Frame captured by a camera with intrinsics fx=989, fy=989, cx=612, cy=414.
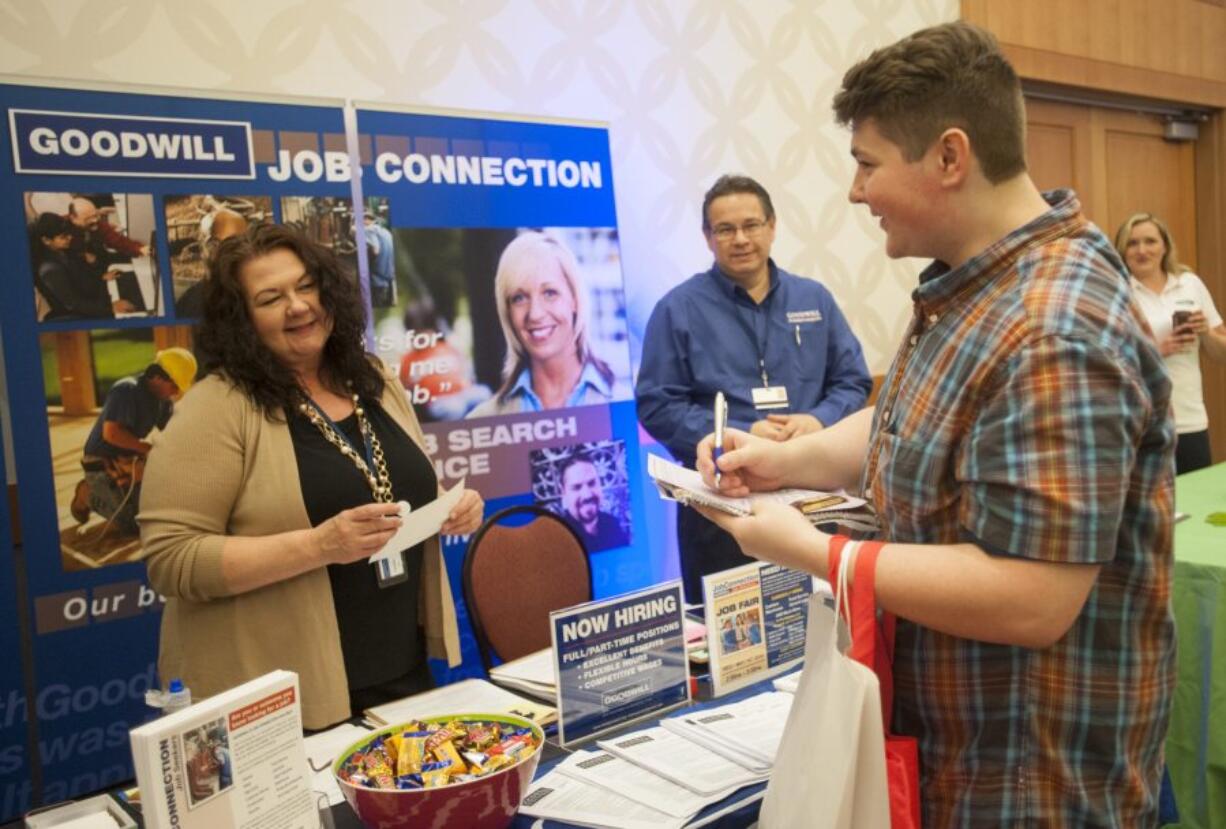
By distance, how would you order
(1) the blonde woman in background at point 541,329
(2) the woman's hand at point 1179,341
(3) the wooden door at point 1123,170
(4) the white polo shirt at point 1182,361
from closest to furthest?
(1) the blonde woman in background at point 541,329, (2) the woman's hand at point 1179,341, (4) the white polo shirt at point 1182,361, (3) the wooden door at point 1123,170

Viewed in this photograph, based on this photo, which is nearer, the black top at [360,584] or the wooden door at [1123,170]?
the black top at [360,584]

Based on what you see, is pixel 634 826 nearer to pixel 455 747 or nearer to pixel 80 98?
pixel 455 747

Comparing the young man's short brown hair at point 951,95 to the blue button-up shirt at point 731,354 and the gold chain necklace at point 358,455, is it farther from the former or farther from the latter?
the blue button-up shirt at point 731,354

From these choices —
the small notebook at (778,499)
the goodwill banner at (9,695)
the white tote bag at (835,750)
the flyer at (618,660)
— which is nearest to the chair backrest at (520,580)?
the flyer at (618,660)

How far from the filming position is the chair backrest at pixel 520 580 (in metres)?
2.44

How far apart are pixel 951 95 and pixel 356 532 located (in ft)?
4.22

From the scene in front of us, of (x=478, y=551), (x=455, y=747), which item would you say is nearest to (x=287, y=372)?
(x=478, y=551)

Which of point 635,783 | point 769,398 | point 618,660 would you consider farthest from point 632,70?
point 635,783

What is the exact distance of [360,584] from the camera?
2.04 m

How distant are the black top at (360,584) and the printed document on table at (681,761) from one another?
663 mm

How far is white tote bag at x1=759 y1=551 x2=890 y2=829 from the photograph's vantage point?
1071 mm

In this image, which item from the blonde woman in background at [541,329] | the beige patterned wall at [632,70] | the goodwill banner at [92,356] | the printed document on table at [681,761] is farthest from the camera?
the blonde woman in background at [541,329]

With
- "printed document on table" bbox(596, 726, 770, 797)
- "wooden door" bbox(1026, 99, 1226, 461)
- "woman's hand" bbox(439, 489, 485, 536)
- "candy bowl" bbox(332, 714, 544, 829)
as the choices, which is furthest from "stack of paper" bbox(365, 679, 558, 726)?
"wooden door" bbox(1026, 99, 1226, 461)

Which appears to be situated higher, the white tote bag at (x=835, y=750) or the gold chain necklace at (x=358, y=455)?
the gold chain necklace at (x=358, y=455)
